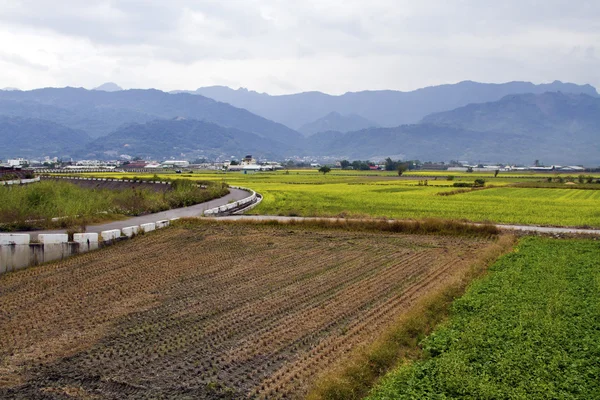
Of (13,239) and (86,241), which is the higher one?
(13,239)

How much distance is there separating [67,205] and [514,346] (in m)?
25.1

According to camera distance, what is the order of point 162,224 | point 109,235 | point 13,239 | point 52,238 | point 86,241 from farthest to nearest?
1. point 162,224
2. point 109,235
3. point 86,241
4. point 52,238
5. point 13,239

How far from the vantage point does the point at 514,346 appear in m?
9.62

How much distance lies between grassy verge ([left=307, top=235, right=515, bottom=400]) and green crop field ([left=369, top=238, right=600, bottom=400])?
28cm

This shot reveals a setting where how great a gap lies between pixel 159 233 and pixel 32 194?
10.8 m

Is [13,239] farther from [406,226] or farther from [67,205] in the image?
[406,226]

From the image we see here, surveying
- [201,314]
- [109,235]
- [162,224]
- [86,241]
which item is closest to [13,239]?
[86,241]

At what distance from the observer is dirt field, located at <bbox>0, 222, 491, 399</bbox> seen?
8773mm

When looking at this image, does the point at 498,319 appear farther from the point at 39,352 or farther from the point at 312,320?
the point at 39,352

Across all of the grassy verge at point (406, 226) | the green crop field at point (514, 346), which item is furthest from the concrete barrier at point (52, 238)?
the green crop field at point (514, 346)

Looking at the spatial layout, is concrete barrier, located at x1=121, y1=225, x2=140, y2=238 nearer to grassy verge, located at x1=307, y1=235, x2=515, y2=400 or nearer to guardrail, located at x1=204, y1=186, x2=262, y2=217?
guardrail, located at x1=204, y1=186, x2=262, y2=217

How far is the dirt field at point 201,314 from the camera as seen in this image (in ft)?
28.8

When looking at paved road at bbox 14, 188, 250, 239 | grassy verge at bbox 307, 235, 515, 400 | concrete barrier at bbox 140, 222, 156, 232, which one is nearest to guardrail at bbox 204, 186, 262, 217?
paved road at bbox 14, 188, 250, 239

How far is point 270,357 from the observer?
963 centimetres
